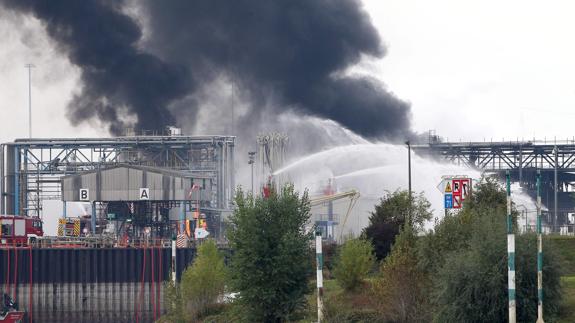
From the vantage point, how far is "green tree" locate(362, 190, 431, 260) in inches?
2827

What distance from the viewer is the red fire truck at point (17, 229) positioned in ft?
378

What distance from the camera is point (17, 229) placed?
121 meters

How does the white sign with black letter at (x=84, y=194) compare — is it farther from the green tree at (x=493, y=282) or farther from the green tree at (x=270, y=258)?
the green tree at (x=493, y=282)

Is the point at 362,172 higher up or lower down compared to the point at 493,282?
higher up

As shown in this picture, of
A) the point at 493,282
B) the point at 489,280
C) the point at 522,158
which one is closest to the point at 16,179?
the point at 522,158

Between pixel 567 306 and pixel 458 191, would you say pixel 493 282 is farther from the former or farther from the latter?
pixel 458 191

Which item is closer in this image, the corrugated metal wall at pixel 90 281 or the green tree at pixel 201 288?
the green tree at pixel 201 288

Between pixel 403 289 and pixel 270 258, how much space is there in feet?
23.2

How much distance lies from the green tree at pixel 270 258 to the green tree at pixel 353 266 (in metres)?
4.74

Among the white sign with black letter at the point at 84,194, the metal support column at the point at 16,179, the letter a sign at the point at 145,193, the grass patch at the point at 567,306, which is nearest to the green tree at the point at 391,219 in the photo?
the grass patch at the point at 567,306

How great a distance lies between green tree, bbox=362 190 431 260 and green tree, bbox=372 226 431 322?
14447mm

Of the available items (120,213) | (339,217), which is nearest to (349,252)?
(120,213)

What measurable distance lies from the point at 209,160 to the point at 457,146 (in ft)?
105

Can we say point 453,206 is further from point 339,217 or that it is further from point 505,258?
point 339,217
